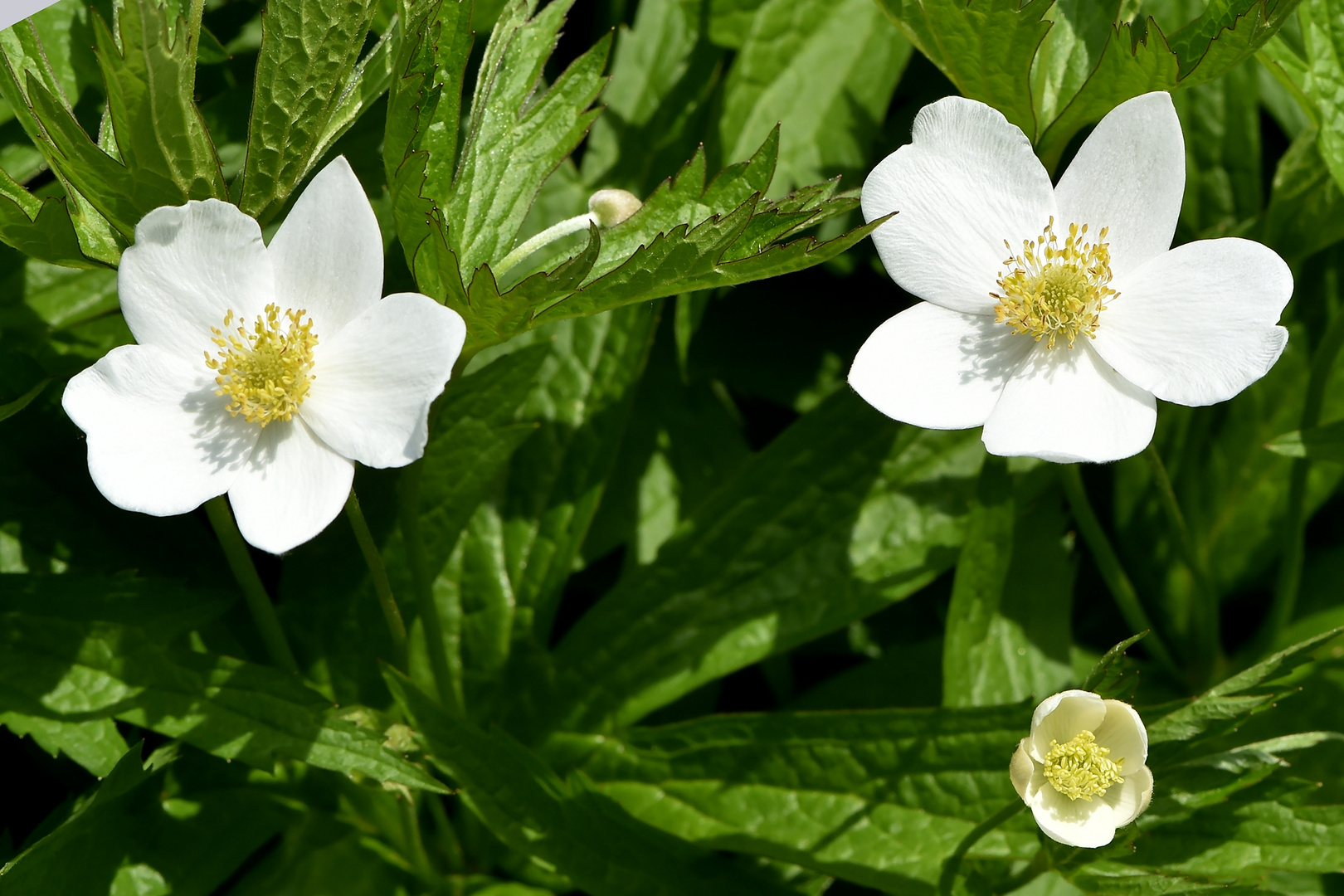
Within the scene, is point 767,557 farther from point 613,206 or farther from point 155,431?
point 155,431

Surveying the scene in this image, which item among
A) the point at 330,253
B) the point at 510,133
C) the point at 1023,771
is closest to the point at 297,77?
the point at 330,253

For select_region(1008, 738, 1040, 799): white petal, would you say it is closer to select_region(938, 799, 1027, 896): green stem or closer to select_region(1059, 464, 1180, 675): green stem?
select_region(938, 799, 1027, 896): green stem

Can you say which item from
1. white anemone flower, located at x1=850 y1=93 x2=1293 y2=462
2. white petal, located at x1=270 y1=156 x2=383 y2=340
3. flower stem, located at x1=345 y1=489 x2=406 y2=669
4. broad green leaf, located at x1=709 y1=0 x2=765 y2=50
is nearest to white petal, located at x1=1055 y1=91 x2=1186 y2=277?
white anemone flower, located at x1=850 y1=93 x2=1293 y2=462

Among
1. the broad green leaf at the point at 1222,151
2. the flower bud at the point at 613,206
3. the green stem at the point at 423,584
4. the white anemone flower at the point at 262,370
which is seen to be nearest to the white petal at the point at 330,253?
the white anemone flower at the point at 262,370

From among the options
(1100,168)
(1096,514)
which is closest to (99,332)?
(1100,168)

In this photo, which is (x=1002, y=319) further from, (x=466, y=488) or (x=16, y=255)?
(x=16, y=255)

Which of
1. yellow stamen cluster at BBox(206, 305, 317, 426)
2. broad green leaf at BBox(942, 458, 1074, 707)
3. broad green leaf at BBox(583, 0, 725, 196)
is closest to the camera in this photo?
yellow stamen cluster at BBox(206, 305, 317, 426)
